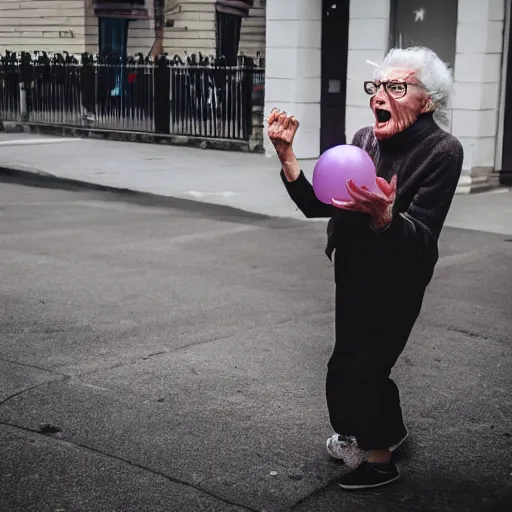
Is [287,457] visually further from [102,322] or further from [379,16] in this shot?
[379,16]

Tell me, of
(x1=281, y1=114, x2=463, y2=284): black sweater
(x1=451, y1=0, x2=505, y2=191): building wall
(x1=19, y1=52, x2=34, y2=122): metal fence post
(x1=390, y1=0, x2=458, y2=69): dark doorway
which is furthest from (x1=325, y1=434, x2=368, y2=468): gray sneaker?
(x1=19, y1=52, x2=34, y2=122): metal fence post

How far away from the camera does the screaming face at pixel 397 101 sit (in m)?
3.85

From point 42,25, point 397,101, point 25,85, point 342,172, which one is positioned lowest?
point 25,85

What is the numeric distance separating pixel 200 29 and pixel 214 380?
2559 centimetres

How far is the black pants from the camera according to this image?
3939 mm

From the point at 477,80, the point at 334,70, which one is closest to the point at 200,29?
the point at 334,70

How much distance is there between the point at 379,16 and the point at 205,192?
460cm

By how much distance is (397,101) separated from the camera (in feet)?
12.6

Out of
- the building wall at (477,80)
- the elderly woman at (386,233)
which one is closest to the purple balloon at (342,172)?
the elderly woman at (386,233)

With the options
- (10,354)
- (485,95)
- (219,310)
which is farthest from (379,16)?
(10,354)

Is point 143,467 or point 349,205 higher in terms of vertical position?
point 349,205

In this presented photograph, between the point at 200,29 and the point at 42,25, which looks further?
the point at 42,25

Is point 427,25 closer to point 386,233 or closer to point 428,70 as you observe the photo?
point 428,70

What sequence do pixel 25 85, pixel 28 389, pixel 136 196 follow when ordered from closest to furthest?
pixel 28 389, pixel 136 196, pixel 25 85
